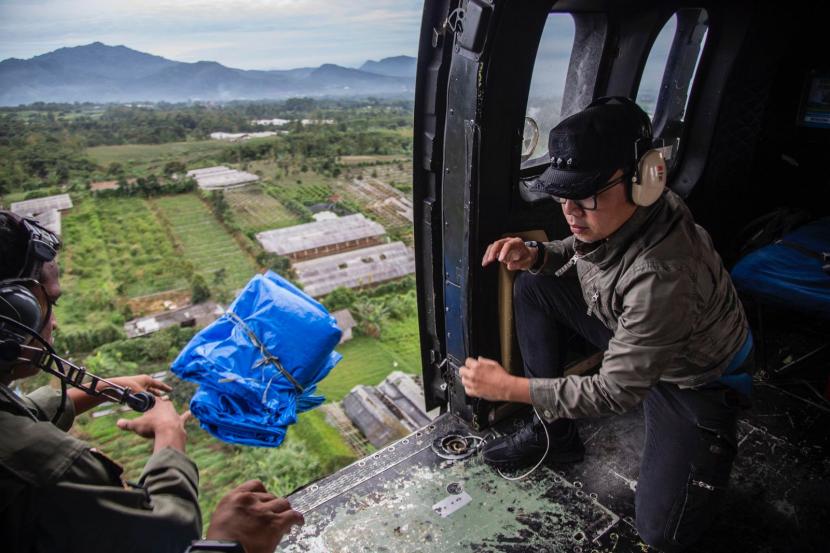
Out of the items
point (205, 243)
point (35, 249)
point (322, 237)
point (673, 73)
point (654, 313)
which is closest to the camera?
point (35, 249)

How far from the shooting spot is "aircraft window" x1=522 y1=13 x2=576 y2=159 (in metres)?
1.97

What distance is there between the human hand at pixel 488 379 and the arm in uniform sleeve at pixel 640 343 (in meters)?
0.14

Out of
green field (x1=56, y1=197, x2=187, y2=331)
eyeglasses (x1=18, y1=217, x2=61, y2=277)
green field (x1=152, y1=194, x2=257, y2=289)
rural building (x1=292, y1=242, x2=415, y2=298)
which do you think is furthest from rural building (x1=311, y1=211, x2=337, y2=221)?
eyeglasses (x1=18, y1=217, x2=61, y2=277)

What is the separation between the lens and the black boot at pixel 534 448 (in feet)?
6.38

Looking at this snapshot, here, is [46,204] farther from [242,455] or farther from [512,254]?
[242,455]

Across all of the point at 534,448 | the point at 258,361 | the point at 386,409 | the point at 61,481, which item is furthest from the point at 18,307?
the point at 386,409

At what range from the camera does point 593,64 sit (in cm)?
223

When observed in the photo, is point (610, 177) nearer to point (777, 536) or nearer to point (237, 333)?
point (237, 333)

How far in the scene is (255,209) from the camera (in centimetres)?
604

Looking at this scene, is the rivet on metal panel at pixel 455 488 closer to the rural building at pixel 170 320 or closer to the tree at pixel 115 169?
Answer: the rural building at pixel 170 320

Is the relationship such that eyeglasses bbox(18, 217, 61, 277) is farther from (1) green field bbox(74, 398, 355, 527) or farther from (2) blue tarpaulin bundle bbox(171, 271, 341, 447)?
(1) green field bbox(74, 398, 355, 527)

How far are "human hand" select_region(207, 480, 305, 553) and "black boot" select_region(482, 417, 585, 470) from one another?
3.24ft

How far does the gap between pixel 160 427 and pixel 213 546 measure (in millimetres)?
363

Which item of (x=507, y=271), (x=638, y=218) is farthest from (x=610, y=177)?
(x=507, y=271)
